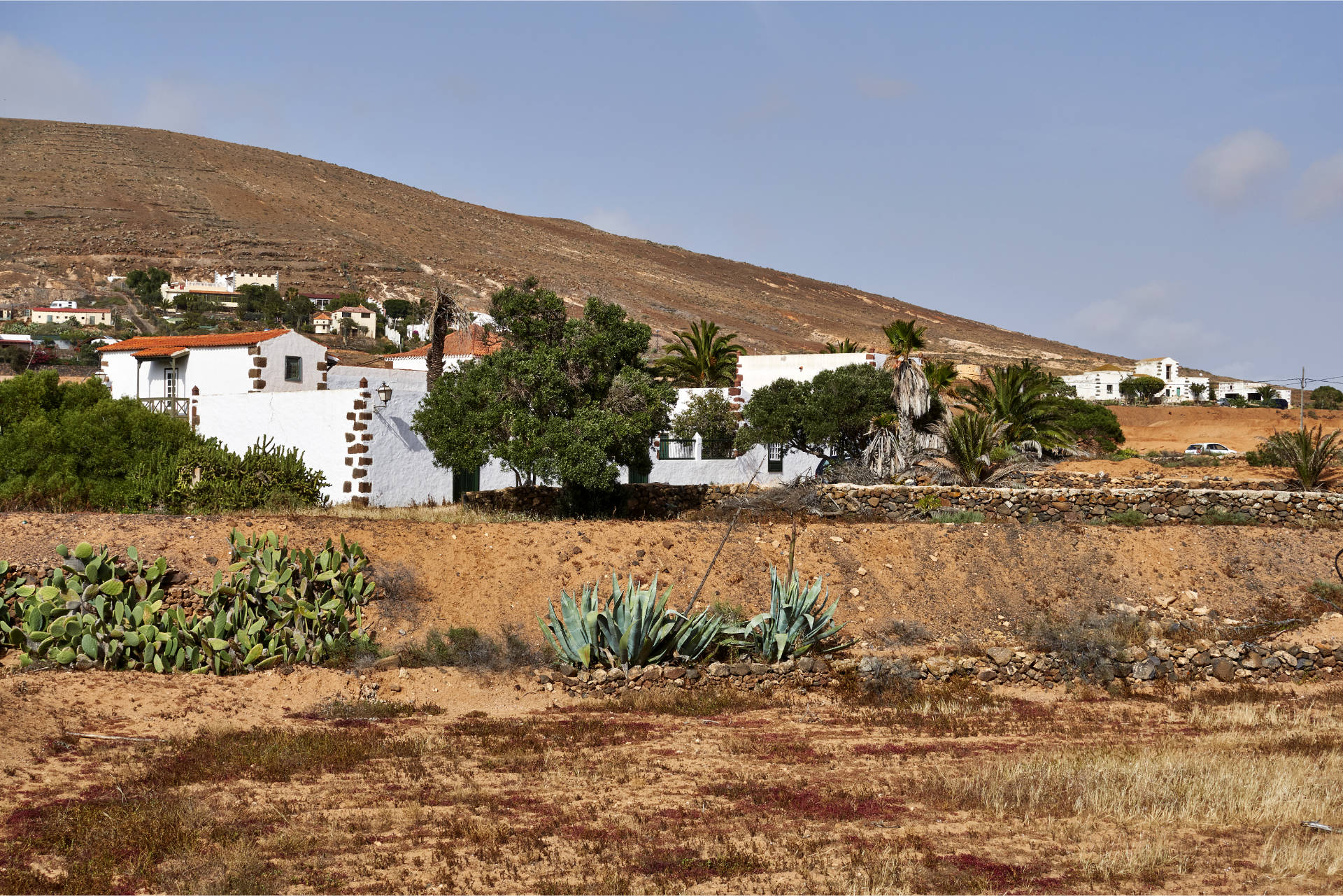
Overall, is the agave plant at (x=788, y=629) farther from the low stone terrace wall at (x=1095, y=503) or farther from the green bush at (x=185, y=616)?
the low stone terrace wall at (x=1095, y=503)

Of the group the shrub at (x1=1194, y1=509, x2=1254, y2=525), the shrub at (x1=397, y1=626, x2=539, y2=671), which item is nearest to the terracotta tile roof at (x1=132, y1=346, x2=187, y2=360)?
the shrub at (x1=397, y1=626, x2=539, y2=671)

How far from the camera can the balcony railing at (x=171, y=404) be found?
26.8 m

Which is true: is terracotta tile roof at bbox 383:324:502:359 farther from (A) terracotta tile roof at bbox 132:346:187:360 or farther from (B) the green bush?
(B) the green bush

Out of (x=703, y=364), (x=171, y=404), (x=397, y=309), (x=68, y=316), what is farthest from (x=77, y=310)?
(x=703, y=364)

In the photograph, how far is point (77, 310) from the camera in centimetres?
7144

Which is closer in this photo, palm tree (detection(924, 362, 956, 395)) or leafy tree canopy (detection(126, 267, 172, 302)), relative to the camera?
palm tree (detection(924, 362, 956, 395))

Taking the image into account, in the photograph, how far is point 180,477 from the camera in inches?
790

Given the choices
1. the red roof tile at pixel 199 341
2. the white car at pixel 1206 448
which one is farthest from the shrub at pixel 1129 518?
the white car at pixel 1206 448

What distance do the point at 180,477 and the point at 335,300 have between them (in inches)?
2602

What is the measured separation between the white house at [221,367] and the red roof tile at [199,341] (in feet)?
0.09

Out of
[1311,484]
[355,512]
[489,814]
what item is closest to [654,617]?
[489,814]

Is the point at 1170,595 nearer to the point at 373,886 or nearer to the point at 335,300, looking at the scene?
the point at 373,886

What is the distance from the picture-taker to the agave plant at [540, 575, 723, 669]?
13.8 metres

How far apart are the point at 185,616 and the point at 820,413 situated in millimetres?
17331
